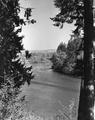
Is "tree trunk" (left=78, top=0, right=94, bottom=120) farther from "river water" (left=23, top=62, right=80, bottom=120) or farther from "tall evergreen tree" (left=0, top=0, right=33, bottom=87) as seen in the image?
"tall evergreen tree" (left=0, top=0, right=33, bottom=87)

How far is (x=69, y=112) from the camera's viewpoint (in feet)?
28.4

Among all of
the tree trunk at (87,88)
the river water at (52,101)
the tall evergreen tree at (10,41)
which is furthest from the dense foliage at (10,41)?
the tree trunk at (87,88)

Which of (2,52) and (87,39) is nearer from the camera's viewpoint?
(87,39)

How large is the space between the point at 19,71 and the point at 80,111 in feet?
30.7

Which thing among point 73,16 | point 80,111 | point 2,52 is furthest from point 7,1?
point 80,111

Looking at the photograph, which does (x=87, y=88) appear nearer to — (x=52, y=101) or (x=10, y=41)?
(x=10, y=41)

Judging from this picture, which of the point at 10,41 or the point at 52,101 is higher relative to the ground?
the point at 10,41

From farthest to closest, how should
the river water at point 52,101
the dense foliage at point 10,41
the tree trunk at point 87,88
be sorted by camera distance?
the dense foliage at point 10,41 → the river water at point 52,101 → the tree trunk at point 87,88

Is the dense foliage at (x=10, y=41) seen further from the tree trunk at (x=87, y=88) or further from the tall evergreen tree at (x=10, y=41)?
the tree trunk at (x=87, y=88)

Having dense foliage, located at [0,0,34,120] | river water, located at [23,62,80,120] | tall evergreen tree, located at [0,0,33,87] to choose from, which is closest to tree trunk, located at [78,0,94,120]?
river water, located at [23,62,80,120]

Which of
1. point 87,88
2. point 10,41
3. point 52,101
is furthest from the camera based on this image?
point 52,101

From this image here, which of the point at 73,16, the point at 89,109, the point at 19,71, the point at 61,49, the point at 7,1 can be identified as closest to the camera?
the point at 89,109

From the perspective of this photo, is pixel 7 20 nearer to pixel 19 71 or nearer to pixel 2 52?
pixel 2 52

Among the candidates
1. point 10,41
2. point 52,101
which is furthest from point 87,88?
point 52,101
